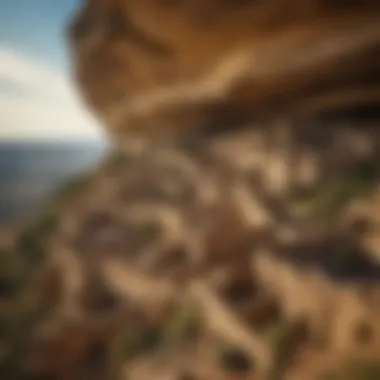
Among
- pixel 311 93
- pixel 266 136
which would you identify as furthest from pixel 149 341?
pixel 311 93

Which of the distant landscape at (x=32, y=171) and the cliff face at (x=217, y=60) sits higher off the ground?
the cliff face at (x=217, y=60)

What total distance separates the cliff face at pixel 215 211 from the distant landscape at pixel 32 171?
3 centimetres

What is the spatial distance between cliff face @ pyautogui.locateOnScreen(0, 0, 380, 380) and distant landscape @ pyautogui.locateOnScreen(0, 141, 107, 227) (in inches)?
1.4

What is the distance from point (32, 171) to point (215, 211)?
1.22ft

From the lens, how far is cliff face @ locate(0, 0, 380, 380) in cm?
103

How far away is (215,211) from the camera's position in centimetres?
115

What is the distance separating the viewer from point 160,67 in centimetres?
124

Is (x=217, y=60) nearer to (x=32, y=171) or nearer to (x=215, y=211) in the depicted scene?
(x=215, y=211)

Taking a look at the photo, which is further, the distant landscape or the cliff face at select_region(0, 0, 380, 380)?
the distant landscape

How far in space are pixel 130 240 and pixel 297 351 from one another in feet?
1.24

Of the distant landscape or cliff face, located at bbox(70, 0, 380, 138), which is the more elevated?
cliff face, located at bbox(70, 0, 380, 138)

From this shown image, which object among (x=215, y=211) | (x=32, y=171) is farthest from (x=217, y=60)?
(x=32, y=171)

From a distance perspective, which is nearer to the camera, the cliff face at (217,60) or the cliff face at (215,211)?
the cliff face at (215,211)

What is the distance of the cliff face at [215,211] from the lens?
1.03 metres
